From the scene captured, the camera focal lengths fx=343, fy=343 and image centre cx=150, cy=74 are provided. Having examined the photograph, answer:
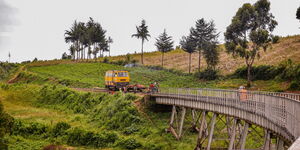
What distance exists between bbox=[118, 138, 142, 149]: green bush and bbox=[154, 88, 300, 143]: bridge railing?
568 cm

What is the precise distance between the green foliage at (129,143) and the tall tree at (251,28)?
2639 centimetres

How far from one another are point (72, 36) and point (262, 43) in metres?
68.4

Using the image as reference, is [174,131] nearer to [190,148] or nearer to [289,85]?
[190,148]

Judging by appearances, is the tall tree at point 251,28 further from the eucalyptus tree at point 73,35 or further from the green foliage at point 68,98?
the eucalyptus tree at point 73,35

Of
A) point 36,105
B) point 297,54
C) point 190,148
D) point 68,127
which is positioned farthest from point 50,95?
point 297,54

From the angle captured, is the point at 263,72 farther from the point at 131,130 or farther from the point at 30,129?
the point at 30,129

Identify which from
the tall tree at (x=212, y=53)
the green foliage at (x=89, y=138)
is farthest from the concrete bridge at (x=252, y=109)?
the tall tree at (x=212, y=53)

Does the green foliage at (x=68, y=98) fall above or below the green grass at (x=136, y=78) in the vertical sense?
below

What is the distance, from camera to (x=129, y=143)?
3055cm

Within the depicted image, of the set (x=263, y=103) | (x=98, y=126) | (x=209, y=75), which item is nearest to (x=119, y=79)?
(x=98, y=126)

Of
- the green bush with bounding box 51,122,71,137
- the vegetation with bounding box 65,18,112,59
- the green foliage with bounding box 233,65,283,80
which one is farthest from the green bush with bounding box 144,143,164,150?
the vegetation with bounding box 65,18,112,59

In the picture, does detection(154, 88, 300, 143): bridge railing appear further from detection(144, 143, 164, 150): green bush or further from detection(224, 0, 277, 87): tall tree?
detection(224, 0, 277, 87): tall tree

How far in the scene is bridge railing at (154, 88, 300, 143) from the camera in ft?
45.4

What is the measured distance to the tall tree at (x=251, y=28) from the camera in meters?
52.0
